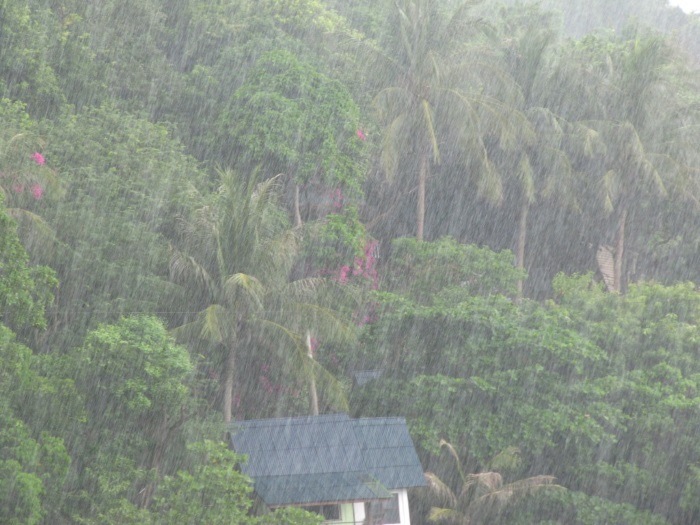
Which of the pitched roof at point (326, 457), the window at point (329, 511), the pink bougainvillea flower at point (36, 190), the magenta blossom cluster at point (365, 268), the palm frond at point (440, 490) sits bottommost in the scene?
the window at point (329, 511)

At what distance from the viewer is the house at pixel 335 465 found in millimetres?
19438

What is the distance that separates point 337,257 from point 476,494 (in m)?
6.13

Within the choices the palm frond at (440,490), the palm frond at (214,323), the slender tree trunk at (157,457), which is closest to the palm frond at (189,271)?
the palm frond at (214,323)

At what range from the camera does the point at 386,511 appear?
2056 cm

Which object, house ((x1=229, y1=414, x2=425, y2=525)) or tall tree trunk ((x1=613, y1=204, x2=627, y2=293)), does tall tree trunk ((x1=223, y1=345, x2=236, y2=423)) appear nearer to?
house ((x1=229, y1=414, x2=425, y2=525))

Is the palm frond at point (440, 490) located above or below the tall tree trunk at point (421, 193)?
below

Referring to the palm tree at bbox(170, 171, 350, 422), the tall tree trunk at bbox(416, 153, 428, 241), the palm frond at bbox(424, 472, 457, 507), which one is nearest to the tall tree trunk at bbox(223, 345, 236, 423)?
the palm tree at bbox(170, 171, 350, 422)

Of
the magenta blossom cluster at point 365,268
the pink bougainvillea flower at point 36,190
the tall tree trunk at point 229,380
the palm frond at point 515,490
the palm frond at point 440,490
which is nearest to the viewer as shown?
the pink bougainvillea flower at point 36,190

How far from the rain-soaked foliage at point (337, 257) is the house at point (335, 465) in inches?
29.4

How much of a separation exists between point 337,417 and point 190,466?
317 cm

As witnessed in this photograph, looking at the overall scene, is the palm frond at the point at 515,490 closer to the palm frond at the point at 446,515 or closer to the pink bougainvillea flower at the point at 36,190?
the palm frond at the point at 446,515

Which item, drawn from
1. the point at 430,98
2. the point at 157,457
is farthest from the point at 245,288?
the point at 430,98

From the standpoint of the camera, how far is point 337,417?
20719mm

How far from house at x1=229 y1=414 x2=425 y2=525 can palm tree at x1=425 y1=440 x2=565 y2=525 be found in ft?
2.36
